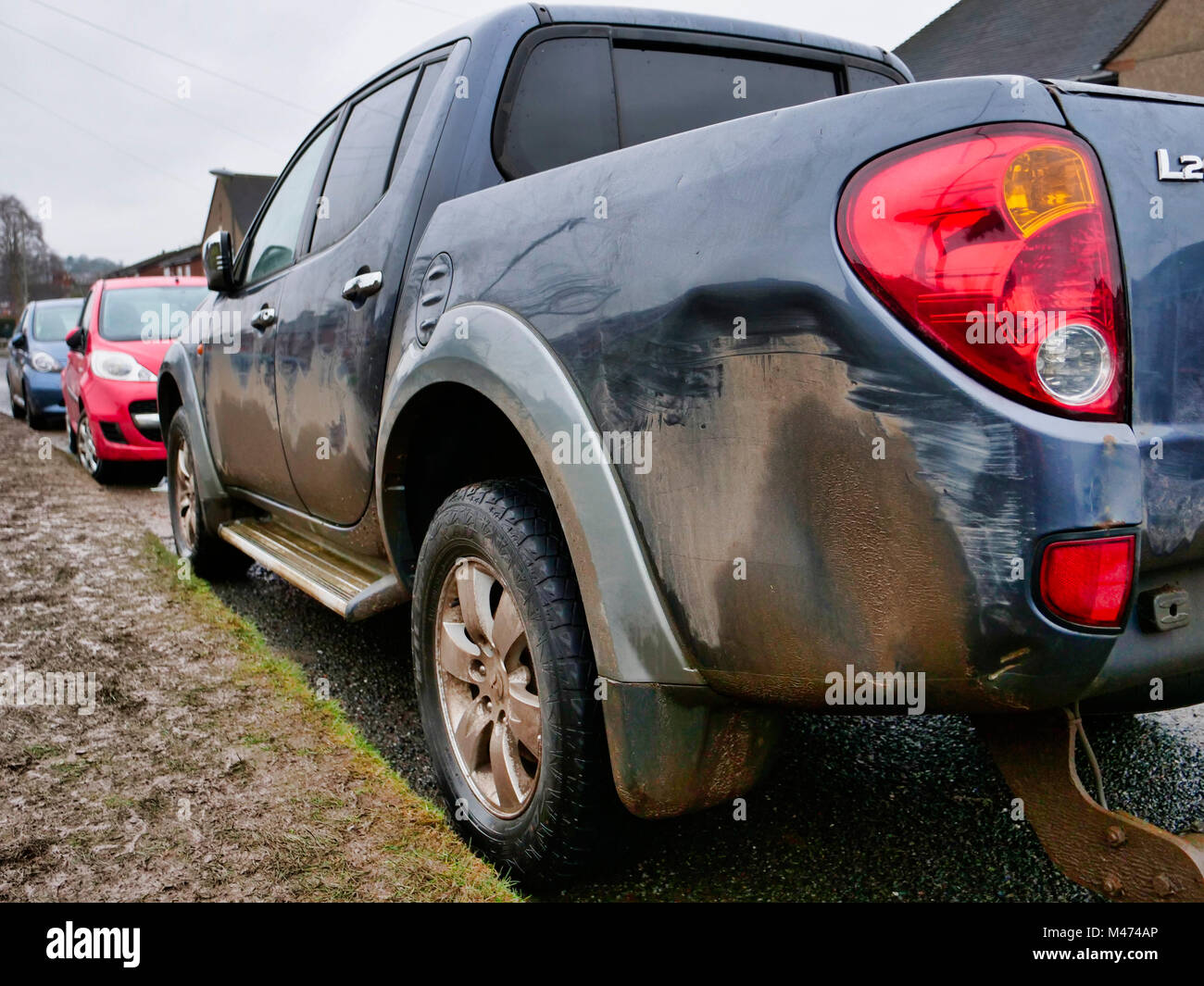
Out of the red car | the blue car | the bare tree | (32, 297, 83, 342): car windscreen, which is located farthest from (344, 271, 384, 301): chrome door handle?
the bare tree

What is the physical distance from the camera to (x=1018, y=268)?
54.7 inches

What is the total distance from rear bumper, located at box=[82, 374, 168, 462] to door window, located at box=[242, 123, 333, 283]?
14.5ft

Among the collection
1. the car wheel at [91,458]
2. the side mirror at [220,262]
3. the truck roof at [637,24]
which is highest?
the truck roof at [637,24]

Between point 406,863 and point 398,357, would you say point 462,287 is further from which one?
point 406,863

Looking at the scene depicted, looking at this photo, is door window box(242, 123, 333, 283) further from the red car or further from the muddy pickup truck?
the red car

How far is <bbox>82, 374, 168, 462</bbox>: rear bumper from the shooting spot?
7926mm

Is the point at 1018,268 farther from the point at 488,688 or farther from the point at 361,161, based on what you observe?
the point at 361,161

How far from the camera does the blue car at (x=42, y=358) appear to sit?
478 inches

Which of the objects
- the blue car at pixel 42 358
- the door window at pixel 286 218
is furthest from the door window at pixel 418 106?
the blue car at pixel 42 358

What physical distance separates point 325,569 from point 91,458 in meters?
6.42

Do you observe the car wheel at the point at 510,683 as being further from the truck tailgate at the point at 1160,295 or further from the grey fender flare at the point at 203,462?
the grey fender flare at the point at 203,462

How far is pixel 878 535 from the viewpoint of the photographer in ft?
4.78

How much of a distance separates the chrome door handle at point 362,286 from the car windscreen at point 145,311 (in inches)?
252

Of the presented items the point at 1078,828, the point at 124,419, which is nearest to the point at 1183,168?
the point at 1078,828
